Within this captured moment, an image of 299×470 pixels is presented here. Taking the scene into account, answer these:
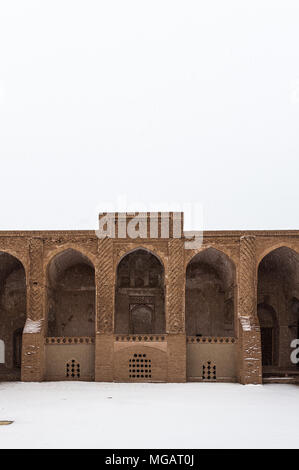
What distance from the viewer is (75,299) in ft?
73.6

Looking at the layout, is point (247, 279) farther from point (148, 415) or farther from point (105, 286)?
point (148, 415)

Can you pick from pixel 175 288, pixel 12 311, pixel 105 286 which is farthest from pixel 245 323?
pixel 12 311

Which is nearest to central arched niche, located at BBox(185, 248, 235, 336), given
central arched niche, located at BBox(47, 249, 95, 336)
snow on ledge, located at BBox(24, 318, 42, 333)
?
central arched niche, located at BBox(47, 249, 95, 336)

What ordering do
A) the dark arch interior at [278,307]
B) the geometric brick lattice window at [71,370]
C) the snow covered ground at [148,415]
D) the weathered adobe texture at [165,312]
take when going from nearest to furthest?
the snow covered ground at [148,415] < the weathered adobe texture at [165,312] < the geometric brick lattice window at [71,370] < the dark arch interior at [278,307]

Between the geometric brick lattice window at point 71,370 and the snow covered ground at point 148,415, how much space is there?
0.79 metres

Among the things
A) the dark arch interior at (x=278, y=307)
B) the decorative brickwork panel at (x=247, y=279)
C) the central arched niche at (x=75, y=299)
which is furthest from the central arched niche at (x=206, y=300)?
the central arched niche at (x=75, y=299)

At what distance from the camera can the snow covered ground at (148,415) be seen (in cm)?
956

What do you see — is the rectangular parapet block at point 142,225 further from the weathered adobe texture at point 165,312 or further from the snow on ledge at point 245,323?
the snow on ledge at point 245,323

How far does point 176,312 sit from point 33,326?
525cm

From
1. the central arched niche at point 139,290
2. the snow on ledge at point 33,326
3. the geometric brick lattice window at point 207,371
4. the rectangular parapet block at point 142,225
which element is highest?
the rectangular parapet block at point 142,225

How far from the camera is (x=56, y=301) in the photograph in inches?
849

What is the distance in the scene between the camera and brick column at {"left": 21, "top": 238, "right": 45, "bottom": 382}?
1822 cm
